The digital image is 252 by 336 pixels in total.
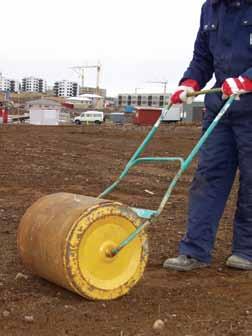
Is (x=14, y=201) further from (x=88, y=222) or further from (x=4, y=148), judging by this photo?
(x=4, y=148)

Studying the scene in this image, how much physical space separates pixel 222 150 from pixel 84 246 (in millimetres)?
1538

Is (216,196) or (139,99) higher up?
(139,99)

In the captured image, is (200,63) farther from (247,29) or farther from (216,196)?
(216,196)

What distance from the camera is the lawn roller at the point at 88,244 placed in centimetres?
333

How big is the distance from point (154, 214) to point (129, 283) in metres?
0.45

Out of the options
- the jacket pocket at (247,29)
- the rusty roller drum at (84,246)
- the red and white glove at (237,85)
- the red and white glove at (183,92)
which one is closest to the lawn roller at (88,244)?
the rusty roller drum at (84,246)

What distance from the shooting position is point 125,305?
344 centimetres

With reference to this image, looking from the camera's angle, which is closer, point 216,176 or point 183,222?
point 216,176

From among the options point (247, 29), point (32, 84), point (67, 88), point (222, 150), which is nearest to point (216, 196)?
point (222, 150)

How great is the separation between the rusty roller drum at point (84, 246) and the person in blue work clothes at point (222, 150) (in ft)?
2.68

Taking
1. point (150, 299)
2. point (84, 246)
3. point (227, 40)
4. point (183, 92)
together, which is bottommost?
point (150, 299)

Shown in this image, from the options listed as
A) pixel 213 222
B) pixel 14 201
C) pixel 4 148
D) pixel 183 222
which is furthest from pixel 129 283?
pixel 4 148

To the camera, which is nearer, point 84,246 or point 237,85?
point 84,246

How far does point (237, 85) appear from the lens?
3.94m
